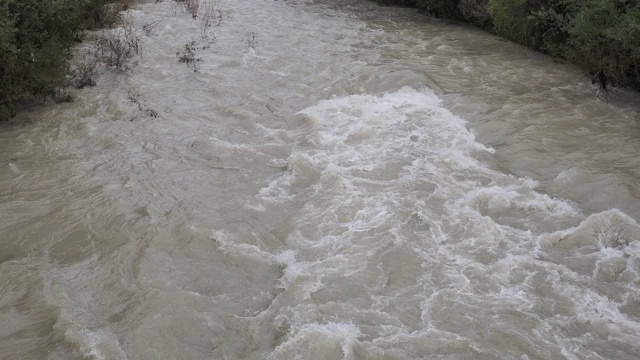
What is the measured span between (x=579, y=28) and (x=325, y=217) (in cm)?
799

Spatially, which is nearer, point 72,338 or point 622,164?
point 72,338

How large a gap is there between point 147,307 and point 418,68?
944 cm

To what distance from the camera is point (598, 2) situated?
39.3ft

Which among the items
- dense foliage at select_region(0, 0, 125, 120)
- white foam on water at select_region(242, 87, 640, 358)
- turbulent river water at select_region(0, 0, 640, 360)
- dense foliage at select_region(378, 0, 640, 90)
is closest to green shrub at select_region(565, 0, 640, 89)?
dense foliage at select_region(378, 0, 640, 90)

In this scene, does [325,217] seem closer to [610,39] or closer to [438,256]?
[438,256]

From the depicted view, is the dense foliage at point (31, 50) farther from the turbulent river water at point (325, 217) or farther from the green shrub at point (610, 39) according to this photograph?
the green shrub at point (610, 39)

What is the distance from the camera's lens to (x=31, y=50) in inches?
437

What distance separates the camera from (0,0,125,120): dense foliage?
1061 centimetres

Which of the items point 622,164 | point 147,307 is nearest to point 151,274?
point 147,307

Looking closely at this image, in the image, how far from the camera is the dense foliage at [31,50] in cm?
1061

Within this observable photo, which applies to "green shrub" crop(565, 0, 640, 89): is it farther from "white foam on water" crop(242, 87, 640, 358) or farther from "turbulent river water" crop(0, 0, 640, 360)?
"white foam on water" crop(242, 87, 640, 358)

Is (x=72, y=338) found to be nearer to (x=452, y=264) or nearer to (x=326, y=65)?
(x=452, y=264)

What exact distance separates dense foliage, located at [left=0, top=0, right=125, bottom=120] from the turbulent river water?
0.50 metres

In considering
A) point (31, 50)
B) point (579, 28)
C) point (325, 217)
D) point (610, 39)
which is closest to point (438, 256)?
point (325, 217)
